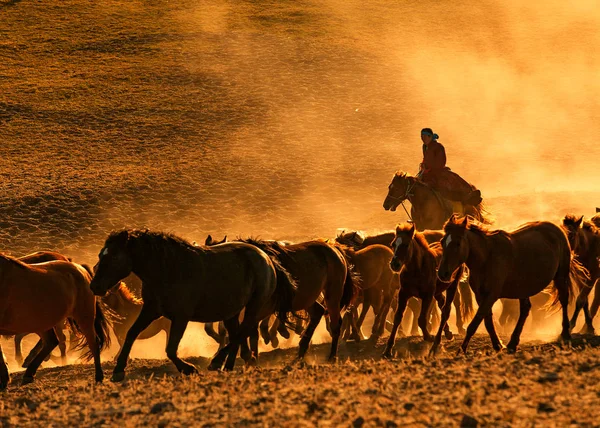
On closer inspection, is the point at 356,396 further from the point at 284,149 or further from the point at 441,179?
the point at 284,149

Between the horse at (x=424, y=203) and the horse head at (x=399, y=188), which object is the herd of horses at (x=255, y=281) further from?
the horse head at (x=399, y=188)

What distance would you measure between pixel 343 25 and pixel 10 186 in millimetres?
30709

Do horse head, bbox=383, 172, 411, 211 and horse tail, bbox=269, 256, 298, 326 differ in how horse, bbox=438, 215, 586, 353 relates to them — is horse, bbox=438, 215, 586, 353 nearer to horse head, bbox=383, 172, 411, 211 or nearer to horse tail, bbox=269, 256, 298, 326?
horse tail, bbox=269, 256, 298, 326

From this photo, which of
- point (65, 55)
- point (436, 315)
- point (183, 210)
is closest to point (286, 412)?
point (436, 315)

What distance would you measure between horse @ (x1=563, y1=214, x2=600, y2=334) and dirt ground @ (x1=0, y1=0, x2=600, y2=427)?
5.44 feet

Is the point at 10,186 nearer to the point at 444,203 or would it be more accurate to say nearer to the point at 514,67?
the point at 444,203

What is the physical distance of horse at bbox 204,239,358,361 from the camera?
13906 millimetres

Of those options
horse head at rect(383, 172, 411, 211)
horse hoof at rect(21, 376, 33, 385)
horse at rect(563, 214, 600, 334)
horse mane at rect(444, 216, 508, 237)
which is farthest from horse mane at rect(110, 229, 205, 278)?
horse head at rect(383, 172, 411, 211)

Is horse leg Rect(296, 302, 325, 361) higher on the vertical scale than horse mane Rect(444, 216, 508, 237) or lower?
lower

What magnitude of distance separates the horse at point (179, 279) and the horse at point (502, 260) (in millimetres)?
2190

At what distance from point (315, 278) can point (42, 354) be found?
336 cm

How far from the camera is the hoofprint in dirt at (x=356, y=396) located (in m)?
8.52

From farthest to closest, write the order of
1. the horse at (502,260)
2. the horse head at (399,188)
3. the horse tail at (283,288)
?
the horse head at (399,188) < the horse tail at (283,288) < the horse at (502,260)

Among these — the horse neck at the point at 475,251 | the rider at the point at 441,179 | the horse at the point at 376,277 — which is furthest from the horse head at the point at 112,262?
the rider at the point at 441,179
